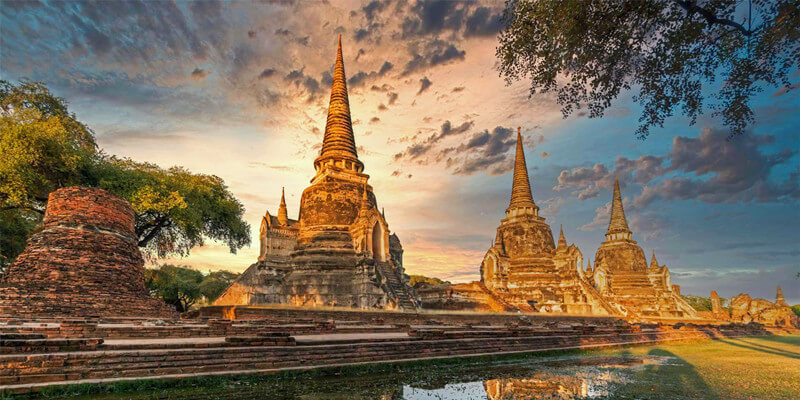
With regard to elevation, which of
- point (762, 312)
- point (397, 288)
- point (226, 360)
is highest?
point (397, 288)

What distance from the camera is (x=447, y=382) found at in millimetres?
6641

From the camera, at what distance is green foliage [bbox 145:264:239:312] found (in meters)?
30.0

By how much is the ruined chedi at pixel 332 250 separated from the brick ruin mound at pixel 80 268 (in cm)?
937

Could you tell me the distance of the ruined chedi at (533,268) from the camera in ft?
98.0

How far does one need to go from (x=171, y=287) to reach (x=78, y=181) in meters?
15.0

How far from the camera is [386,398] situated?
17.8 ft

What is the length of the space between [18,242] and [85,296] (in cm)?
1397

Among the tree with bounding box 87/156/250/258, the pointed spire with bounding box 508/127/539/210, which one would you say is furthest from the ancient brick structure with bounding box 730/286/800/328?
the tree with bounding box 87/156/250/258

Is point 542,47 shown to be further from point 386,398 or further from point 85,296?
point 85,296

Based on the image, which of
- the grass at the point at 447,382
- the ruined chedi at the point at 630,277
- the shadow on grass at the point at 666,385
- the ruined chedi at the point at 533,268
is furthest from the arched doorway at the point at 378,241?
the ruined chedi at the point at 630,277

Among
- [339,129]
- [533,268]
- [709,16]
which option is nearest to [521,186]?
[533,268]

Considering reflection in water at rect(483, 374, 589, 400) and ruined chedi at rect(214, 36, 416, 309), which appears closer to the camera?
reflection in water at rect(483, 374, 589, 400)

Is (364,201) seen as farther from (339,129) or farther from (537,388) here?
(537,388)

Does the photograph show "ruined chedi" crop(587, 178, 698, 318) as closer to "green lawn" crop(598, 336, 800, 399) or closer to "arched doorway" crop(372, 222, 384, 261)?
"arched doorway" crop(372, 222, 384, 261)
